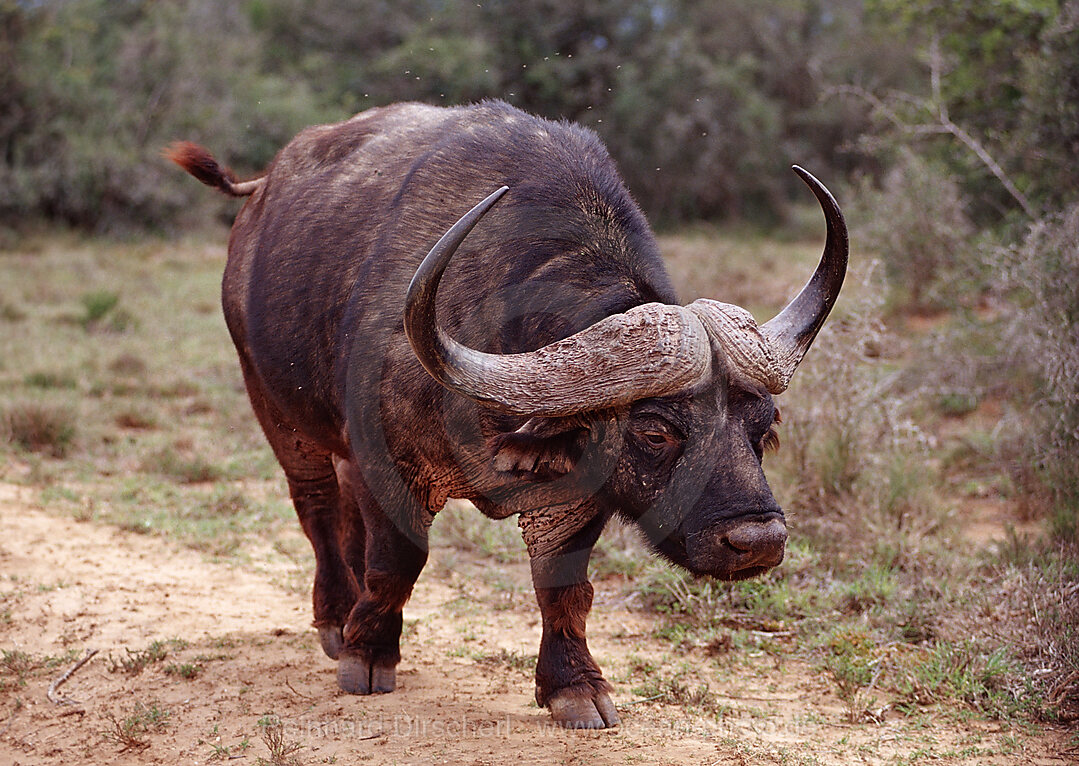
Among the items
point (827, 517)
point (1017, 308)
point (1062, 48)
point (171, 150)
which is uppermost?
point (1062, 48)

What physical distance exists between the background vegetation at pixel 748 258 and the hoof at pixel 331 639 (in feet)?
4.96

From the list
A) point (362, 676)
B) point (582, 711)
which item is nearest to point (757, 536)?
point (582, 711)

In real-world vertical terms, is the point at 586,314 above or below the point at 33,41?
above

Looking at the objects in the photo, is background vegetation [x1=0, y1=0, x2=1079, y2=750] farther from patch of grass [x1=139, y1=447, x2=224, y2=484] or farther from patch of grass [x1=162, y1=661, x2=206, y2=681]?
patch of grass [x1=162, y1=661, x2=206, y2=681]

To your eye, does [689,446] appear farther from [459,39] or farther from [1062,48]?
[459,39]

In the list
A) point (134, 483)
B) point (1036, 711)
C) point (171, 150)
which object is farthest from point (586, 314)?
point (134, 483)

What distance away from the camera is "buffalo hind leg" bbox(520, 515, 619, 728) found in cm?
410

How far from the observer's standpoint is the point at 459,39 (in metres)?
21.2

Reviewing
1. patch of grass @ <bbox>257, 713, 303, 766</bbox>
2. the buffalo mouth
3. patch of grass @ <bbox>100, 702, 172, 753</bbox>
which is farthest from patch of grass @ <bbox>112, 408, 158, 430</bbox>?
the buffalo mouth

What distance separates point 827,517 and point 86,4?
20.1 m

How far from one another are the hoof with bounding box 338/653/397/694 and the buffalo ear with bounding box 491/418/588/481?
1.23m

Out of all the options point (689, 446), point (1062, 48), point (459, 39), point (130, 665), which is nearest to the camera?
point (689, 446)

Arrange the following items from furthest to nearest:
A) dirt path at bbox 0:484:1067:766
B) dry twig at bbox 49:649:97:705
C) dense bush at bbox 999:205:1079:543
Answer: dense bush at bbox 999:205:1079:543
dry twig at bbox 49:649:97:705
dirt path at bbox 0:484:1067:766

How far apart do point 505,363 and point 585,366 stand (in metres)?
0.25
